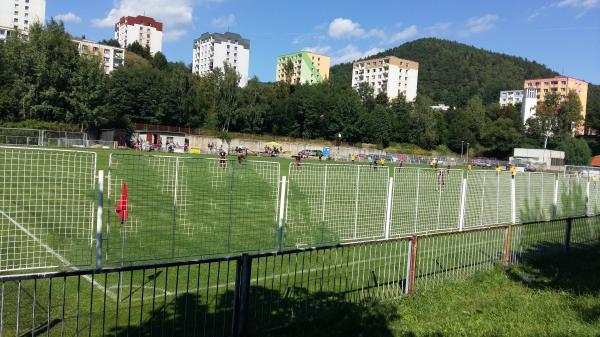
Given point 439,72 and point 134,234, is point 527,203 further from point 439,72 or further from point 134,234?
point 439,72

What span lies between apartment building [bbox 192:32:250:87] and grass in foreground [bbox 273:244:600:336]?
134 metres

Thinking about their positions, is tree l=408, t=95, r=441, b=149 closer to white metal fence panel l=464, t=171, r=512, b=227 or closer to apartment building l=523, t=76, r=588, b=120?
apartment building l=523, t=76, r=588, b=120

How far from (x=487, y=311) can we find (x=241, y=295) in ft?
12.0

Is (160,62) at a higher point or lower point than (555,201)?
higher

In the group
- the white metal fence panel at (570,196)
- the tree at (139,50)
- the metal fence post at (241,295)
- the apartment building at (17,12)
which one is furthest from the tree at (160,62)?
the metal fence post at (241,295)

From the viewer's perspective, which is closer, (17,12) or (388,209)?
(388,209)

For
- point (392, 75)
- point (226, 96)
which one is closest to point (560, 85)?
point (392, 75)

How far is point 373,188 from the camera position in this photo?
11.7 m

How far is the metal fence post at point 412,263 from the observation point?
639 cm

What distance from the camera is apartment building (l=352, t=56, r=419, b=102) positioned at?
145500mm

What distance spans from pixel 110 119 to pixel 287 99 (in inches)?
1549

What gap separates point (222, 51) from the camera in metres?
142

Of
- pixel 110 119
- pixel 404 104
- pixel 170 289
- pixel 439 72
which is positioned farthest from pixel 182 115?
pixel 439 72

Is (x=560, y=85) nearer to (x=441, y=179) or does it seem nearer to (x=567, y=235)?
(x=441, y=179)
